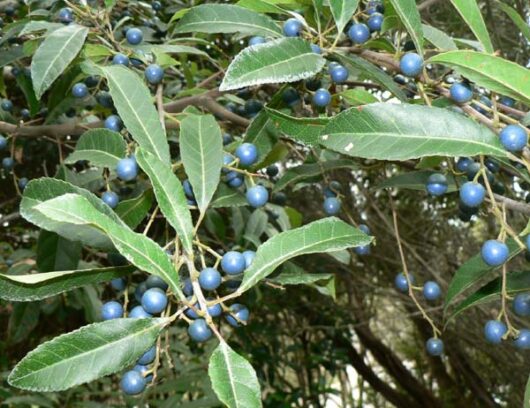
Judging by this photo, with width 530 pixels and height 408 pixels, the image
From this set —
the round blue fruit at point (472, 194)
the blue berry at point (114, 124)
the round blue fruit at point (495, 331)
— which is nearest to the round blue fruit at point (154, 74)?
the blue berry at point (114, 124)

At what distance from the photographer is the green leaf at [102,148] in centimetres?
128

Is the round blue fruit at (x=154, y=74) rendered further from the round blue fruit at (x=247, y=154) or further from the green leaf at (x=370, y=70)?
the green leaf at (x=370, y=70)

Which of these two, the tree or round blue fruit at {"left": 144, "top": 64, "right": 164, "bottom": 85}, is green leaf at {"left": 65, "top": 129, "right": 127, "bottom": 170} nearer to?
the tree

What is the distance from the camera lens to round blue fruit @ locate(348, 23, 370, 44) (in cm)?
124

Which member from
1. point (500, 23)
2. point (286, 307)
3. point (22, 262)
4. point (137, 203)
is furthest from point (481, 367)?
point (137, 203)

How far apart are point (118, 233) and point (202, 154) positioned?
13.9 inches

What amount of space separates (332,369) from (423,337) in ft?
4.18

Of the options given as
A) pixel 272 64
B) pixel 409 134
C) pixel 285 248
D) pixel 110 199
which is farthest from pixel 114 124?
pixel 409 134

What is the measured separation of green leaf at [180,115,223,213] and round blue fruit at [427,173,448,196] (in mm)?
477

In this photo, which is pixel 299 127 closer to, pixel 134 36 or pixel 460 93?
pixel 460 93

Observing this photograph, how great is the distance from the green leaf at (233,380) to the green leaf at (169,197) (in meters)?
0.18

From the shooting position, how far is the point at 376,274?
188 inches

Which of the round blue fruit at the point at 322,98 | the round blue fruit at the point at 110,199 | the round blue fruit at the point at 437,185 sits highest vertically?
the round blue fruit at the point at 322,98

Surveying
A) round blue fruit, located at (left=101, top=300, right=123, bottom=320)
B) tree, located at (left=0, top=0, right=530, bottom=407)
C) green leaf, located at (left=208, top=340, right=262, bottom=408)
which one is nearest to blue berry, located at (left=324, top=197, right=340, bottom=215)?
tree, located at (left=0, top=0, right=530, bottom=407)
